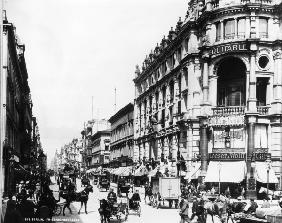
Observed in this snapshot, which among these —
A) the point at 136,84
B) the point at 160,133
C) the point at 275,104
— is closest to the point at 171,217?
the point at 275,104

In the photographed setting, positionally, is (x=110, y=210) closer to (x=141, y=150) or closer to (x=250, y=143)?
(x=250, y=143)

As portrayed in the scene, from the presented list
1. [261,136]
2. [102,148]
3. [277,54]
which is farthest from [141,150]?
[102,148]

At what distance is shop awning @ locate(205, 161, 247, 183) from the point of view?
141ft

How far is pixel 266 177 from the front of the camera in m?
42.6

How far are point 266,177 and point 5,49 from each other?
994 inches

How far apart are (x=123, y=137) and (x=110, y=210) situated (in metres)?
66.0

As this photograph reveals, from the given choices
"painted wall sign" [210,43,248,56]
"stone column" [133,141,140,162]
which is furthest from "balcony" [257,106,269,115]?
"stone column" [133,141,140,162]

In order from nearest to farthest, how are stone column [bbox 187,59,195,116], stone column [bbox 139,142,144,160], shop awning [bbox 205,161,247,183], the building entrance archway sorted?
shop awning [bbox 205,161,247,183] → the building entrance archway → stone column [bbox 187,59,195,116] → stone column [bbox 139,142,144,160]

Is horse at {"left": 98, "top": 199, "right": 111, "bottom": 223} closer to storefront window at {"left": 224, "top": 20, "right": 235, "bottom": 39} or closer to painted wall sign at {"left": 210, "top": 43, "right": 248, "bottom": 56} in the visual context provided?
painted wall sign at {"left": 210, "top": 43, "right": 248, "bottom": 56}

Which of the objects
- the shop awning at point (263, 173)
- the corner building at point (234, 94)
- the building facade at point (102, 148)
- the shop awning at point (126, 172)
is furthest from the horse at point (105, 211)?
the building facade at point (102, 148)

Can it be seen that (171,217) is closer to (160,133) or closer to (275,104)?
(275,104)

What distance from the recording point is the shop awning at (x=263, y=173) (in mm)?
42469

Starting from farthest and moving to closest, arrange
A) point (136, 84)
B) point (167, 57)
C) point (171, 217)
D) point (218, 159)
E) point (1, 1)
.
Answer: point (136, 84), point (167, 57), point (218, 159), point (171, 217), point (1, 1)

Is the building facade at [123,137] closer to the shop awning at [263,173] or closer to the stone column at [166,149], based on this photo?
the stone column at [166,149]
